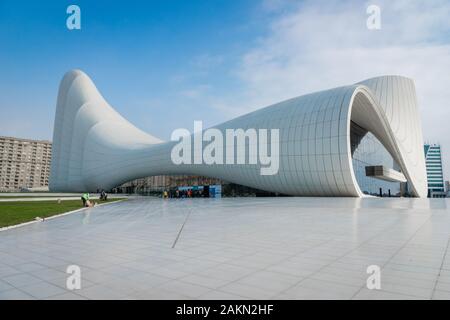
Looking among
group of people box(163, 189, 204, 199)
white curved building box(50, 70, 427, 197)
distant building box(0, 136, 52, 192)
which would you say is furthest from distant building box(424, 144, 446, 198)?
distant building box(0, 136, 52, 192)

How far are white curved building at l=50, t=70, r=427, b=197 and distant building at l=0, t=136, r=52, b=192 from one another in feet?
224

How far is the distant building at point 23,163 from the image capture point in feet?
349

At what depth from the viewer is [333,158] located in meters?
23.0

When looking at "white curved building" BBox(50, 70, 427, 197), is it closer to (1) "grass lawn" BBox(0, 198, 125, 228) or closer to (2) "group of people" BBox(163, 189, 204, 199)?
(2) "group of people" BBox(163, 189, 204, 199)

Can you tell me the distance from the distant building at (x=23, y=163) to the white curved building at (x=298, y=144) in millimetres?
68179

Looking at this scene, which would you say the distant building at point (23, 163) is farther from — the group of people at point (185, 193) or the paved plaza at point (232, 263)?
the paved plaza at point (232, 263)

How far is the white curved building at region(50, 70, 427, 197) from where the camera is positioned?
937 inches

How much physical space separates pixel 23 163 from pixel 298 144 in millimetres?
116372

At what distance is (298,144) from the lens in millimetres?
24938

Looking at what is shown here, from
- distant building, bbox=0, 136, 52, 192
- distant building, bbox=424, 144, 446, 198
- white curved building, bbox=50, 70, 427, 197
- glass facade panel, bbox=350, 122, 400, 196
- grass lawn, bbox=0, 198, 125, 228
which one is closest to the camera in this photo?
grass lawn, bbox=0, 198, 125, 228

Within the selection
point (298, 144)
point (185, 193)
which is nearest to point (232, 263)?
point (298, 144)

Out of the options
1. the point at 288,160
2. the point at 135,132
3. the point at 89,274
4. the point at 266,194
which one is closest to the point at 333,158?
the point at 288,160
